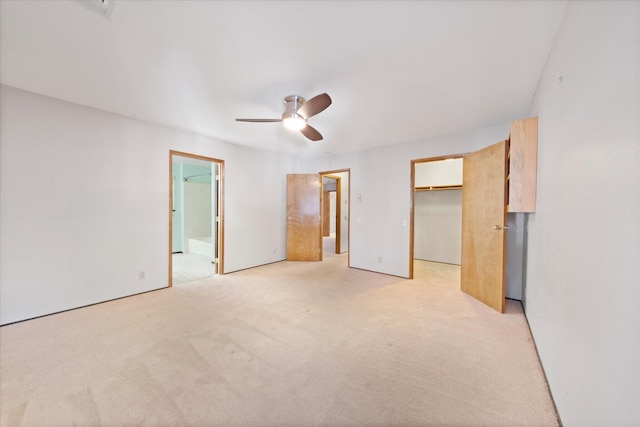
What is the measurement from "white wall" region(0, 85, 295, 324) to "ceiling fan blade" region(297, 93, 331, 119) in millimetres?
2346

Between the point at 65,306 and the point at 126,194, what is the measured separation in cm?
144

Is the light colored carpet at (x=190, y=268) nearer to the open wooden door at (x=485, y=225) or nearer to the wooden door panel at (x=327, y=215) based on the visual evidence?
the open wooden door at (x=485, y=225)

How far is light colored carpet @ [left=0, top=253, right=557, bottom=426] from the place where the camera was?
1.42 m

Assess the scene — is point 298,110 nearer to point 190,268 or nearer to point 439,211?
point 190,268

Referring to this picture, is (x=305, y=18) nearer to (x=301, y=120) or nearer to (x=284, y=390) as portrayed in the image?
(x=301, y=120)

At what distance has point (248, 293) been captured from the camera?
11.0 feet

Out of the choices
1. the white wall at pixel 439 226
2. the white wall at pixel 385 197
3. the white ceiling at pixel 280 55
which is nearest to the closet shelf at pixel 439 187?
the white wall at pixel 439 226

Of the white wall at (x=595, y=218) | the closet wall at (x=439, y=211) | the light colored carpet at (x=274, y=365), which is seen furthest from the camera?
the closet wall at (x=439, y=211)

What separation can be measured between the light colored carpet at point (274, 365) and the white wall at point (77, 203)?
34 centimetres

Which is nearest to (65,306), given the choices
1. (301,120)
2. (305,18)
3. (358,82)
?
(301,120)

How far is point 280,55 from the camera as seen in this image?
1854 millimetres

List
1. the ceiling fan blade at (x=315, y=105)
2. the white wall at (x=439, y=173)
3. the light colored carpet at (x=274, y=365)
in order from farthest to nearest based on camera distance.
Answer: the white wall at (x=439, y=173), the ceiling fan blade at (x=315, y=105), the light colored carpet at (x=274, y=365)

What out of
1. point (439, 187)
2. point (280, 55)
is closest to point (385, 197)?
point (439, 187)

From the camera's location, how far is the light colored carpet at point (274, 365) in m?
1.42
